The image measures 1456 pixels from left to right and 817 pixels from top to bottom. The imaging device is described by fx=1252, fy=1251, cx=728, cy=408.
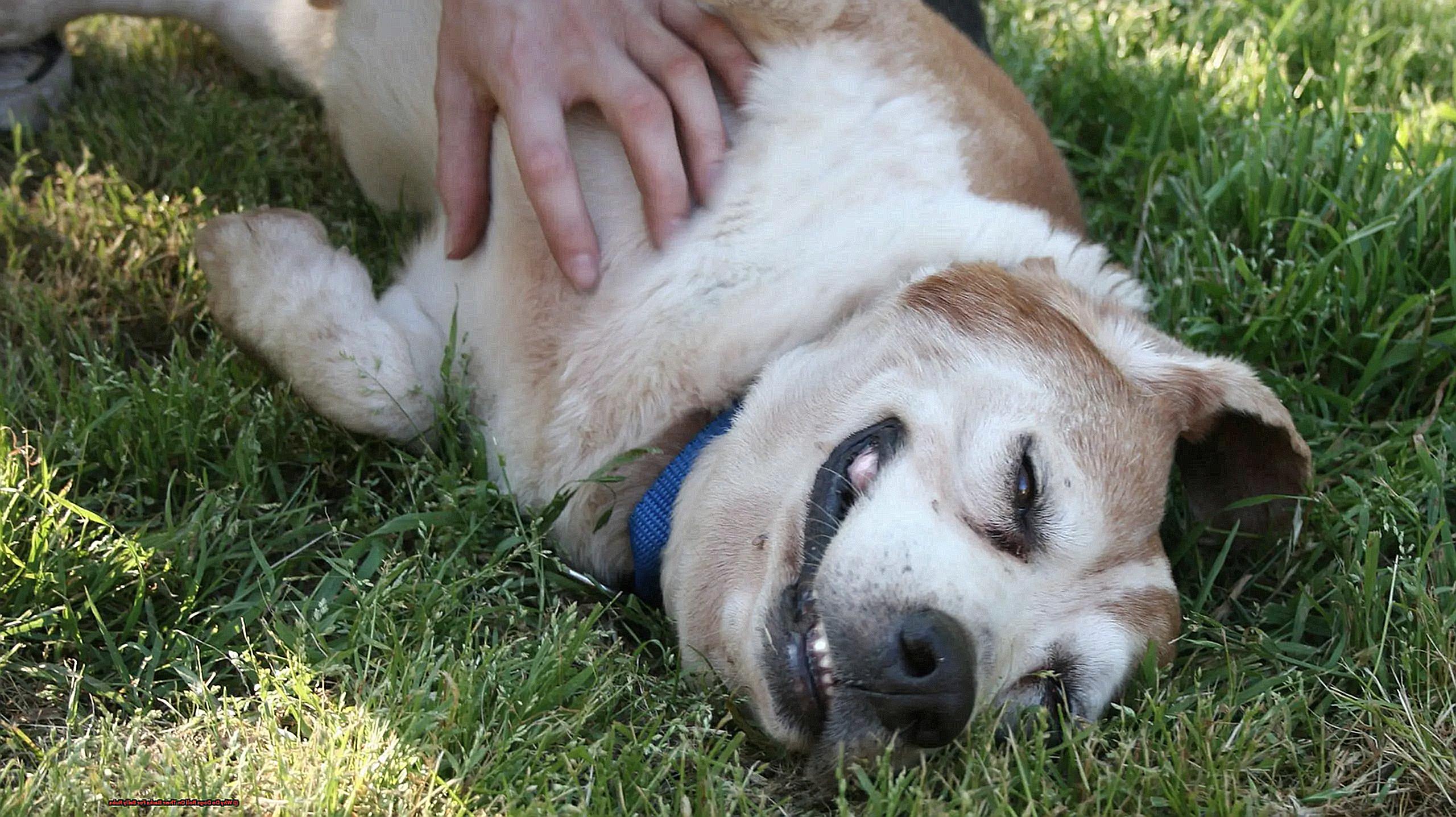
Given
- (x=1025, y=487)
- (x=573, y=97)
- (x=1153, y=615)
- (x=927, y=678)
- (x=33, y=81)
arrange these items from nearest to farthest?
1. (x=927, y=678)
2. (x=1025, y=487)
3. (x=1153, y=615)
4. (x=573, y=97)
5. (x=33, y=81)

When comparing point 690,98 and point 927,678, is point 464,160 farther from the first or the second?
point 927,678

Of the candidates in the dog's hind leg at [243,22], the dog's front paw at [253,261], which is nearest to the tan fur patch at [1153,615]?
the dog's front paw at [253,261]

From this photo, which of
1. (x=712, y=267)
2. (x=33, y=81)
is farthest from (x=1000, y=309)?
(x=33, y=81)

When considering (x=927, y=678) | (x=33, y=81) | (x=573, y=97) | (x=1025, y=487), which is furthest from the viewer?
(x=33, y=81)

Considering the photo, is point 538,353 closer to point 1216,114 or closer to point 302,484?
point 302,484

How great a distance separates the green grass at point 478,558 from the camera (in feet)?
6.50

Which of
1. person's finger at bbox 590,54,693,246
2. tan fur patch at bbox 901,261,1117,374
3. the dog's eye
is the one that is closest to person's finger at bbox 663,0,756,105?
person's finger at bbox 590,54,693,246

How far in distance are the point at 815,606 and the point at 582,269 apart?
87 cm

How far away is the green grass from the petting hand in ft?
1.79

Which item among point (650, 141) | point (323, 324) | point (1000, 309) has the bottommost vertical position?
point (323, 324)

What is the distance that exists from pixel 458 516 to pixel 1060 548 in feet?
3.82

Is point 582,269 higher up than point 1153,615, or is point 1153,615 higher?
point 582,269

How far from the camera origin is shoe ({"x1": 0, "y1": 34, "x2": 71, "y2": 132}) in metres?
3.52

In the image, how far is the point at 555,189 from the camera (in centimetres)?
254
